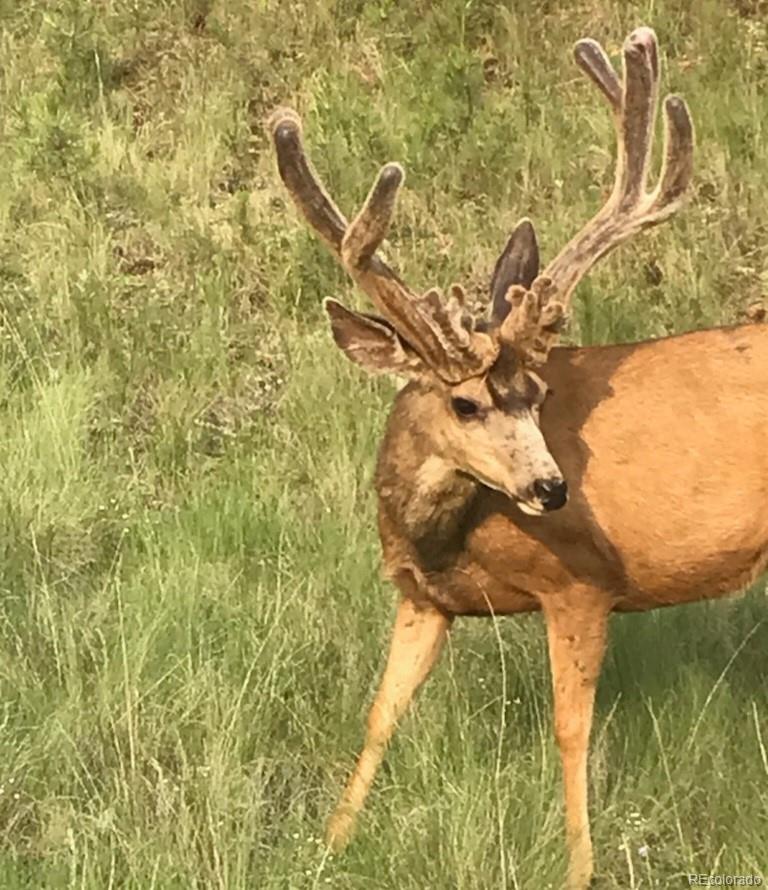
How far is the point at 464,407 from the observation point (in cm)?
396

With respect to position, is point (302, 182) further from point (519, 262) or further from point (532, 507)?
point (532, 507)

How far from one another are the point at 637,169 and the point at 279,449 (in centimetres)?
217

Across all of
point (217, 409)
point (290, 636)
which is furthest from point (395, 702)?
point (217, 409)

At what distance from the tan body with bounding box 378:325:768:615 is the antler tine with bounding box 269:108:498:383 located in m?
0.28

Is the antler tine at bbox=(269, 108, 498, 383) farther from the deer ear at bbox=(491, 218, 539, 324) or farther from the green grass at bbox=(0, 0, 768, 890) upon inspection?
the green grass at bbox=(0, 0, 768, 890)

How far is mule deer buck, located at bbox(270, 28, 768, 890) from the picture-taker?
3.95m

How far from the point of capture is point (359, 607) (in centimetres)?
486

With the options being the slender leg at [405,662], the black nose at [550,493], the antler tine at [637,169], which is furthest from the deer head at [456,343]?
the slender leg at [405,662]

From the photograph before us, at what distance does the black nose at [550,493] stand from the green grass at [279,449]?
623 millimetres

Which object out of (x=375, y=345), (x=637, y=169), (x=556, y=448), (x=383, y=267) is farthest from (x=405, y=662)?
(x=637, y=169)

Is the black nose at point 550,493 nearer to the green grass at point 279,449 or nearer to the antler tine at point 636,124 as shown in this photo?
the green grass at point 279,449

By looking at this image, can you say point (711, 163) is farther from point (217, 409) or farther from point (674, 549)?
point (674, 549)

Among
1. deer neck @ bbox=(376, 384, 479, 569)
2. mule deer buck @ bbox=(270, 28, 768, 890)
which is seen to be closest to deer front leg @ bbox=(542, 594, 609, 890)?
mule deer buck @ bbox=(270, 28, 768, 890)

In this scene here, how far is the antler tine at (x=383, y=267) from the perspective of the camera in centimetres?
390
